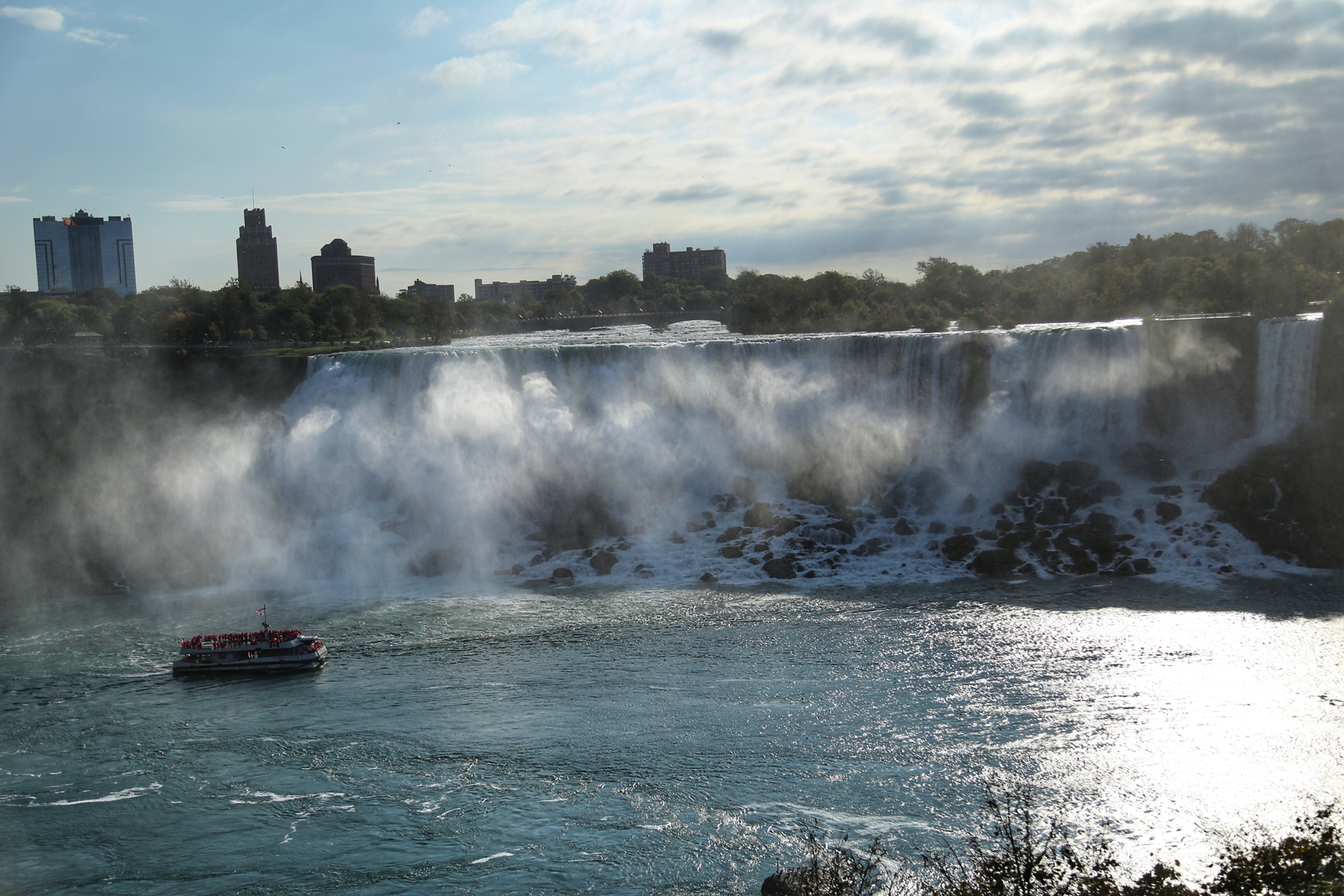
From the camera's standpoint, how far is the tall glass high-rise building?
141 metres

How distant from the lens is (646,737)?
17.3m

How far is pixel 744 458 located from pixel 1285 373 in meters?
18.8

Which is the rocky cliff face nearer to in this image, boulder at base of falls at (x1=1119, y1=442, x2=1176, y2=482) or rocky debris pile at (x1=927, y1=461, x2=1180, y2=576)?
boulder at base of falls at (x1=1119, y1=442, x2=1176, y2=482)

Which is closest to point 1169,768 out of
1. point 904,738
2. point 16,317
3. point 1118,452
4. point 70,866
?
point 904,738

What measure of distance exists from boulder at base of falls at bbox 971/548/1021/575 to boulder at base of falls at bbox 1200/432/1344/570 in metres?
6.86

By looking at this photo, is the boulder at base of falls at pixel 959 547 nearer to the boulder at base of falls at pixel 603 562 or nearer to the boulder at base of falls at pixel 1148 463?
the boulder at base of falls at pixel 1148 463

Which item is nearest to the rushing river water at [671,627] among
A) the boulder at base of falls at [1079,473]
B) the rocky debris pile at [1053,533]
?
the rocky debris pile at [1053,533]

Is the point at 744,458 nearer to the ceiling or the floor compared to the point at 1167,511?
nearer to the ceiling

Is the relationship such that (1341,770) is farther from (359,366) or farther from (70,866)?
(359,366)

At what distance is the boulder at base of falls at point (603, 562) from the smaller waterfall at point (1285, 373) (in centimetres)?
2249

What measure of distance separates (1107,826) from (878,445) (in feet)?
73.3

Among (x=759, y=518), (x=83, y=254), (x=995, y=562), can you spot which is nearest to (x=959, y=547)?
(x=995, y=562)

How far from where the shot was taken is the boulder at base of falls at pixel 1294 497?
2734 cm

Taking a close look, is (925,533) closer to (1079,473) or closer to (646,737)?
(1079,473)
